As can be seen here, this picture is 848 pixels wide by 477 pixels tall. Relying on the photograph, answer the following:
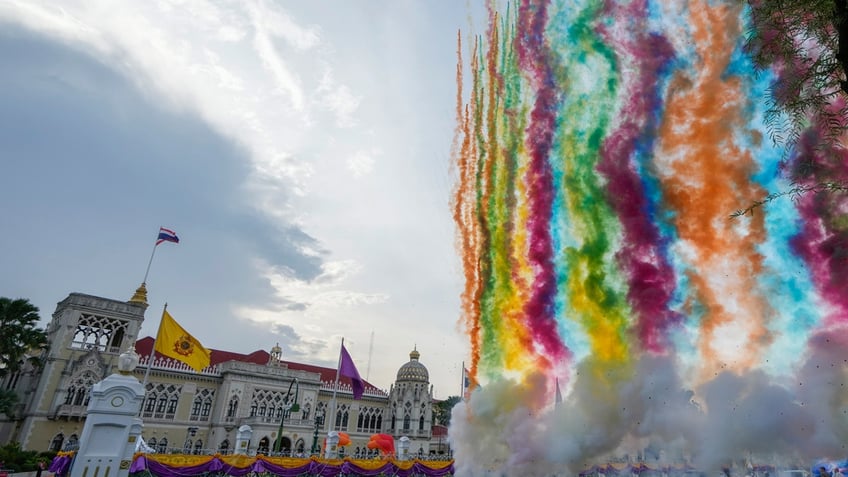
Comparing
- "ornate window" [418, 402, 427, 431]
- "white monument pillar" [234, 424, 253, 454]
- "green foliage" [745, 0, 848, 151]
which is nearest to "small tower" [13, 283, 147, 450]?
"white monument pillar" [234, 424, 253, 454]

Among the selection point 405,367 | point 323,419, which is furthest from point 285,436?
point 405,367

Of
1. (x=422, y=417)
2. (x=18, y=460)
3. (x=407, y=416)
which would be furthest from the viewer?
(x=422, y=417)

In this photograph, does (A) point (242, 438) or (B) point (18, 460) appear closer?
(B) point (18, 460)

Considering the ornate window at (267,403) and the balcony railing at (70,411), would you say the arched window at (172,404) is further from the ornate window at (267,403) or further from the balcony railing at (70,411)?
the balcony railing at (70,411)

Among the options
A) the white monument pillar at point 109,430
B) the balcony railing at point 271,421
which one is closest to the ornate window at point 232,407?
the balcony railing at point 271,421

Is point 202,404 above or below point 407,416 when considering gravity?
below

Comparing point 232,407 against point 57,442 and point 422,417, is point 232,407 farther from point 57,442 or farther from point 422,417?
point 422,417

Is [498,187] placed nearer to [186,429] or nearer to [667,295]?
[667,295]

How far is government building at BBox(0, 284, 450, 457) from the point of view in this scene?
138 feet

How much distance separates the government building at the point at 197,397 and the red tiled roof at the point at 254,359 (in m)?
0.14

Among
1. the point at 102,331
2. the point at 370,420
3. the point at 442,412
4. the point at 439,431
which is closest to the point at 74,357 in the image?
the point at 102,331

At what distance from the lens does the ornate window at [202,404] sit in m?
51.3

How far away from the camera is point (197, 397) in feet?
171

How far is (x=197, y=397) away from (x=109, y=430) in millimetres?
40970
